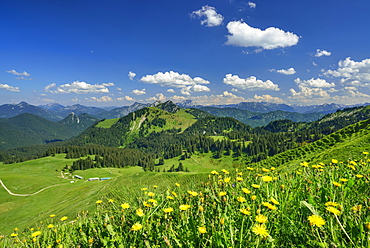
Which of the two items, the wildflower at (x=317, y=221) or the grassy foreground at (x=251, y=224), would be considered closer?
the wildflower at (x=317, y=221)

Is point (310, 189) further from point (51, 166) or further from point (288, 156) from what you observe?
point (51, 166)

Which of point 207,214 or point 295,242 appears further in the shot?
point 207,214

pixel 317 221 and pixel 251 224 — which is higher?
pixel 317 221

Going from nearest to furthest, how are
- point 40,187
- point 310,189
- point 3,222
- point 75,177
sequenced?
point 310,189
point 3,222
point 40,187
point 75,177

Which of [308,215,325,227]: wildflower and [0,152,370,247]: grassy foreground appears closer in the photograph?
[308,215,325,227]: wildflower

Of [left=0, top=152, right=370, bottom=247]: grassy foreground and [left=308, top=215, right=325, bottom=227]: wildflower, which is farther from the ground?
[left=308, top=215, right=325, bottom=227]: wildflower

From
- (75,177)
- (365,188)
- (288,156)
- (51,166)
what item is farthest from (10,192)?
(365,188)

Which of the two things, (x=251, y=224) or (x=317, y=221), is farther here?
(x=251, y=224)

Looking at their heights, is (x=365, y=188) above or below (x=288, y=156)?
above

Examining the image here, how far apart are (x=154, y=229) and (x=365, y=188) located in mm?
4763

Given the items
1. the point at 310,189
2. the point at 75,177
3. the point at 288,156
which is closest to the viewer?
the point at 310,189

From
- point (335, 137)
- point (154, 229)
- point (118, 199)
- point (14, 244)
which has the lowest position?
point (335, 137)

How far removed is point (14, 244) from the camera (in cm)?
475

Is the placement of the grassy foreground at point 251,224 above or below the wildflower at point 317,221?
below
